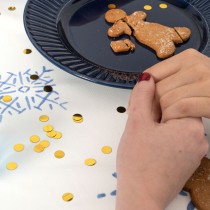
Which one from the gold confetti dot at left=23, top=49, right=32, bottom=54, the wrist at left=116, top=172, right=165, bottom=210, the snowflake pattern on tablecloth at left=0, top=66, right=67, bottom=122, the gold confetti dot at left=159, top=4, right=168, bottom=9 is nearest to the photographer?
the wrist at left=116, top=172, right=165, bottom=210

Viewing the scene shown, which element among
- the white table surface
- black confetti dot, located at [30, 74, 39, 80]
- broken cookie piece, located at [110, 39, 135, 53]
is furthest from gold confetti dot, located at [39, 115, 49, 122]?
broken cookie piece, located at [110, 39, 135, 53]

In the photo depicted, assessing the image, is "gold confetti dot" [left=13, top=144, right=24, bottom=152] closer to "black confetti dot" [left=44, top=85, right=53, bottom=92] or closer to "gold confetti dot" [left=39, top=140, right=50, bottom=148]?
"gold confetti dot" [left=39, top=140, right=50, bottom=148]

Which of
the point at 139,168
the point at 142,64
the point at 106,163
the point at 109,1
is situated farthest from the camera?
the point at 109,1

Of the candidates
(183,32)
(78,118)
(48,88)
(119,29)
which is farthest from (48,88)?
(183,32)

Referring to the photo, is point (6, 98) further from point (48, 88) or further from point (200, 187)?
point (200, 187)

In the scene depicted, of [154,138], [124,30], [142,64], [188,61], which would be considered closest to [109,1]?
[124,30]

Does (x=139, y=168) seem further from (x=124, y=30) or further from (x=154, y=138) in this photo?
(x=124, y=30)

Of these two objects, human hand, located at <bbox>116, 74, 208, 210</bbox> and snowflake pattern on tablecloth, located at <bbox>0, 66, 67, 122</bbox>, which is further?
snowflake pattern on tablecloth, located at <bbox>0, 66, 67, 122</bbox>
